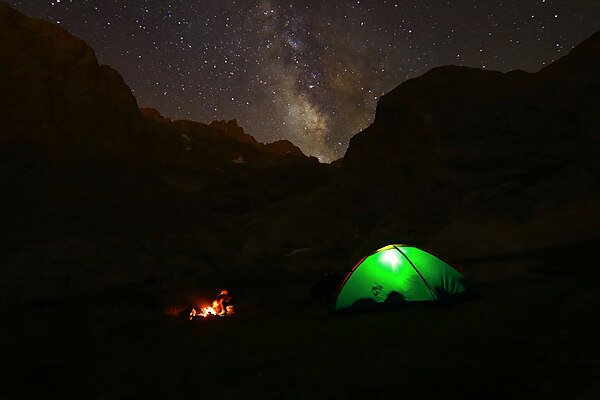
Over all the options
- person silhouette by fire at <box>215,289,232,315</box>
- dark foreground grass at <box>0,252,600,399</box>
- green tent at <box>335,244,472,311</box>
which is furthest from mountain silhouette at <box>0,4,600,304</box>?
green tent at <box>335,244,472,311</box>

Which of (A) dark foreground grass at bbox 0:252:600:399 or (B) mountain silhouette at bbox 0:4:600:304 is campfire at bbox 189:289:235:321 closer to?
(A) dark foreground grass at bbox 0:252:600:399

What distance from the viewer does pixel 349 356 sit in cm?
659

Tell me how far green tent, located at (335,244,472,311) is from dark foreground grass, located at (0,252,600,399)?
0.45 metres

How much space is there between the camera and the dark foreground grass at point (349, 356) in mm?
5105

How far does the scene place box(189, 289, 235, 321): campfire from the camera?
44.2 ft

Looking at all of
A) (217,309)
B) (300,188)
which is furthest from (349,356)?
(300,188)

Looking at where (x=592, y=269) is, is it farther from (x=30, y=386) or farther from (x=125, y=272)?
(x=125, y=272)

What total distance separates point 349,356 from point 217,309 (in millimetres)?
8003

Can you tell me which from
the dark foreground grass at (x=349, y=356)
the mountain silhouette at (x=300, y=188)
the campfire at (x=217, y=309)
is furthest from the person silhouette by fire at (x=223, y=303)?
the mountain silhouette at (x=300, y=188)

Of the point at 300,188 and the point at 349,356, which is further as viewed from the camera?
the point at 300,188

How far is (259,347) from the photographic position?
7.91 meters

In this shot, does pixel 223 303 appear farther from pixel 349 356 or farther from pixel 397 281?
pixel 349 356

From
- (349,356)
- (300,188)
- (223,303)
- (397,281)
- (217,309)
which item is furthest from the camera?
(300,188)

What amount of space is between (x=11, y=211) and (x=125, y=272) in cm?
2675
